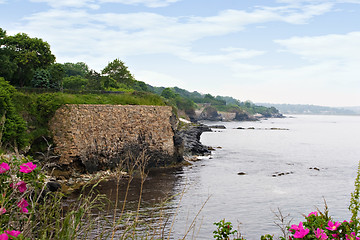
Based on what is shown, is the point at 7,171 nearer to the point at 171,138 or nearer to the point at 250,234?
the point at 250,234

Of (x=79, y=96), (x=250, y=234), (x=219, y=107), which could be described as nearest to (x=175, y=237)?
(x=250, y=234)

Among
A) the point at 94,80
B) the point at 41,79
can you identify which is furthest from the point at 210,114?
the point at 41,79

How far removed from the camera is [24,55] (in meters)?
41.3

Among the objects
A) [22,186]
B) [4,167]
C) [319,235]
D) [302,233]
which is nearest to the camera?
[4,167]

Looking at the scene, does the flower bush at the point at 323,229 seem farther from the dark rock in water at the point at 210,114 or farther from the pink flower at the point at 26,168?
the dark rock in water at the point at 210,114

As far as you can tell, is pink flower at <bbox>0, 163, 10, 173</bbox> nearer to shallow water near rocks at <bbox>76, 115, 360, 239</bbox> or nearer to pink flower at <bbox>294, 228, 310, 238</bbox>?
pink flower at <bbox>294, 228, 310, 238</bbox>

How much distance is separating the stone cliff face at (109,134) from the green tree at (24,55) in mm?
10849

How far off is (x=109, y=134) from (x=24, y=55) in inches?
574

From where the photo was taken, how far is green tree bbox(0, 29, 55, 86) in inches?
1612

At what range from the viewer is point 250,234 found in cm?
2070

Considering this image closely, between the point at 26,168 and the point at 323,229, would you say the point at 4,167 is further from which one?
the point at 323,229

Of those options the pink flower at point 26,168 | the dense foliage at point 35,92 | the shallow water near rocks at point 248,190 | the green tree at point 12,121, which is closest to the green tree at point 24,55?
the dense foliage at point 35,92

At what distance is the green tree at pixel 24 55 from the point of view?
40938 mm

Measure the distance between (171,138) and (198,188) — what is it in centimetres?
1085
